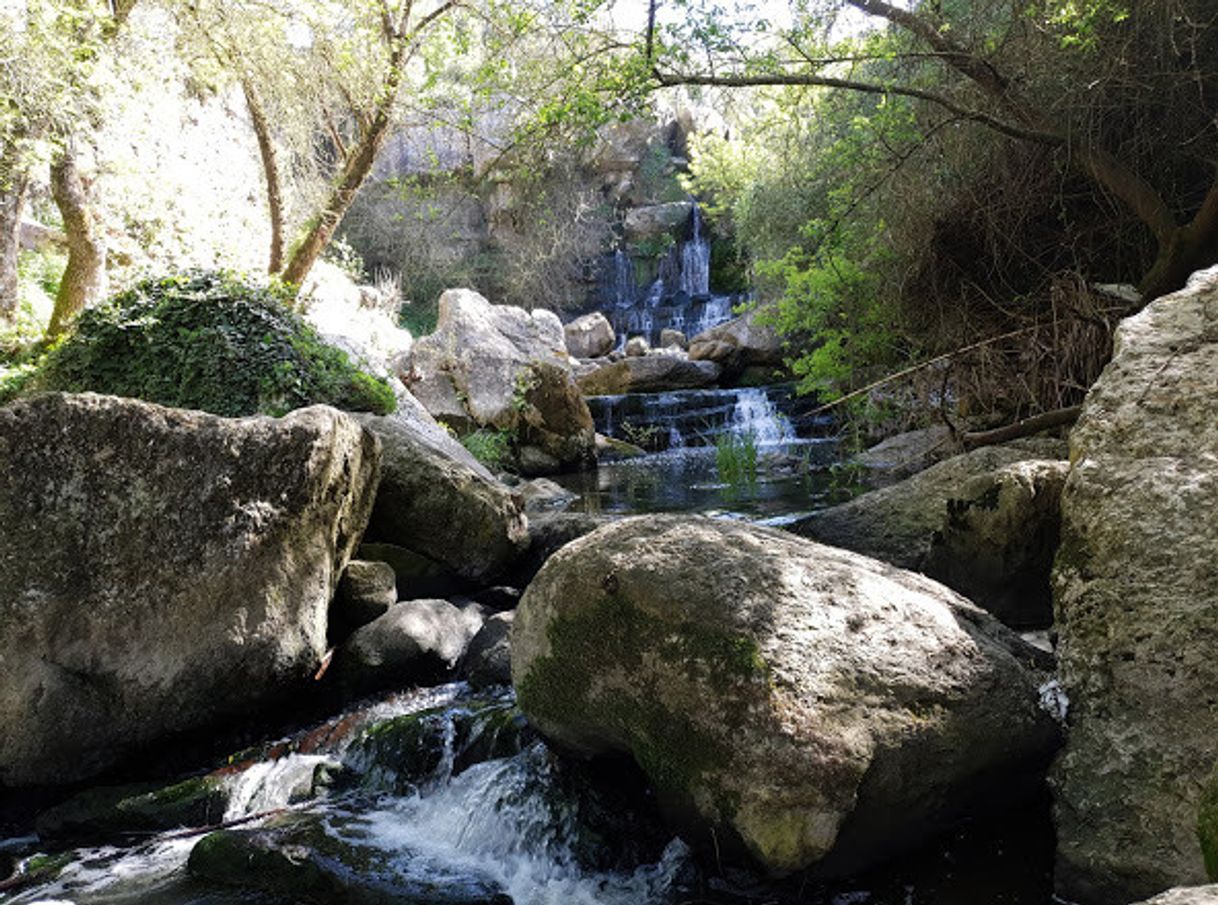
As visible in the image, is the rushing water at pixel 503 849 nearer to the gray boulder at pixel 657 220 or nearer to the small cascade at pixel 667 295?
the small cascade at pixel 667 295

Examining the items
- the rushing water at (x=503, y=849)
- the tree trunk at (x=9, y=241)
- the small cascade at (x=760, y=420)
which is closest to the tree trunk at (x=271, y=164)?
the tree trunk at (x=9, y=241)

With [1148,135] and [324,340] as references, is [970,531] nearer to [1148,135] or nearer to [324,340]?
[1148,135]

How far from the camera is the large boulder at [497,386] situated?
12.8 metres

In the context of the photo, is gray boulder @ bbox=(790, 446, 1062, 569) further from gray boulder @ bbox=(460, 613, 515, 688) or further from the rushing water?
the rushing water

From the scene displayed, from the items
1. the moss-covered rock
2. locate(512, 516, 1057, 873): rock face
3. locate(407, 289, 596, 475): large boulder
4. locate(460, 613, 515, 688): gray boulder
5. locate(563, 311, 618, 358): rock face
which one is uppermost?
locate(563, 311, 618, 358): rock face

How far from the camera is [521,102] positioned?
273 inches

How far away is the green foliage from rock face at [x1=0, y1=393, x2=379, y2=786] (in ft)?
22.7

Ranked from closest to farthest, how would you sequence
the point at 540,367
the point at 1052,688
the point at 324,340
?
the point at 1052,688, the point at 324,340, the point at 540,367

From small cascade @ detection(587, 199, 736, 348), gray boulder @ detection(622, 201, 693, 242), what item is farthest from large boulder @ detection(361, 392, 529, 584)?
gray boulder @ detection(622, 201, 693, 242)

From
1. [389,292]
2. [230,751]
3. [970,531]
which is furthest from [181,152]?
[970,531]

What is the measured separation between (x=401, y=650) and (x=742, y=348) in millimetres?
14351

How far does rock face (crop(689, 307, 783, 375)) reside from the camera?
17734 mm

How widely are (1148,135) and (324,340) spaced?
6921 mm

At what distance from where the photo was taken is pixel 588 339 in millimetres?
22312
